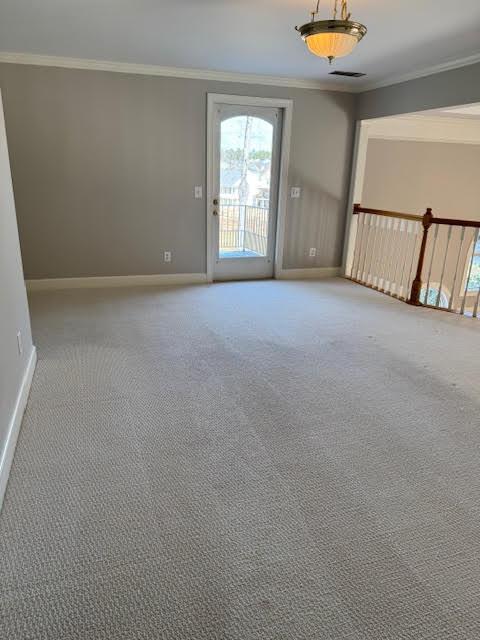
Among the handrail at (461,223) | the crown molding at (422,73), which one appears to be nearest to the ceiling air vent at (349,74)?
the crown molding at (422,73)

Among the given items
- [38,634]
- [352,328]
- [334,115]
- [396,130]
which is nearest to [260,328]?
[352,328]

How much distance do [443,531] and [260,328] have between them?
247cm

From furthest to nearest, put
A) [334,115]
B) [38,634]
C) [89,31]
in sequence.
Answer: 1. [334,115]
2. [89,31]
3. [38,634]

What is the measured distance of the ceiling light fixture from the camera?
101 inches

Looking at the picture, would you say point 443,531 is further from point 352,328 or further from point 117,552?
point 352,328

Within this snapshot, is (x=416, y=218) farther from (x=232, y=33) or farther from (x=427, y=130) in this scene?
(x=427, y=130)

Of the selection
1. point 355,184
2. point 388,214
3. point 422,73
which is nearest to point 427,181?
point 355,184

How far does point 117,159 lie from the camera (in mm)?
4973

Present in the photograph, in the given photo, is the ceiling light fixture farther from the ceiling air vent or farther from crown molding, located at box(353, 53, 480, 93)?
the ceiling air vent

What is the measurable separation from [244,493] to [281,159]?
A: 15.1 feet

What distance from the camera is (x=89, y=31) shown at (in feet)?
11.7

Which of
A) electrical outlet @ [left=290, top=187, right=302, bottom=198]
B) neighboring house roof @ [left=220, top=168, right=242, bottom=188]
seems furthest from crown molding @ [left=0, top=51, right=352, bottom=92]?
electrical outlet @ [left=290, top=187, right=302, bottom=198]

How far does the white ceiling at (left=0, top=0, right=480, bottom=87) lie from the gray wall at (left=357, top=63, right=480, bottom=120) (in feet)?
0.44

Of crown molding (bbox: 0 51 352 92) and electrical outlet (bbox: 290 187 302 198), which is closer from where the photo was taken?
crown molding (bbox: 0 51 352 92)
